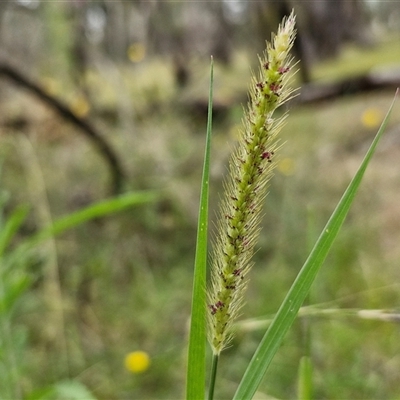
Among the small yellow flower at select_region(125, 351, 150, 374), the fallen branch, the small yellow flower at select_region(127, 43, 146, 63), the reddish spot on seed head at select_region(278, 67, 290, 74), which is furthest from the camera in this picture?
the small yellow flower at select_region(127, 43, 146, 63)

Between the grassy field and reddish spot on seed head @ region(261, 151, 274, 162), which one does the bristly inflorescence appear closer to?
reddish spot on seed head @ region(261, 151, 274, 162)

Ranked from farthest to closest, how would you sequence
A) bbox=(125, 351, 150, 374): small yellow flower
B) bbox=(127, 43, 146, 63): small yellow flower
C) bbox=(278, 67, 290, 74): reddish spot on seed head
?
bbox=(127, 43, 146, 63): small yellow flower, bbox=(125, 351, 150, 374): small yellow flower, bbox=(278, 67, 290, 74): reddish spot on seed head

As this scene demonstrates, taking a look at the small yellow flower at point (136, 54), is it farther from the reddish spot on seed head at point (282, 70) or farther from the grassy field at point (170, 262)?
the reddish spot on seed head at point (282, 70)

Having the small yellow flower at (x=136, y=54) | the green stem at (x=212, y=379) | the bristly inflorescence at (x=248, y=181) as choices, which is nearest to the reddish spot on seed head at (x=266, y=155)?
the bristly inflorescence at (x=248, y=181)

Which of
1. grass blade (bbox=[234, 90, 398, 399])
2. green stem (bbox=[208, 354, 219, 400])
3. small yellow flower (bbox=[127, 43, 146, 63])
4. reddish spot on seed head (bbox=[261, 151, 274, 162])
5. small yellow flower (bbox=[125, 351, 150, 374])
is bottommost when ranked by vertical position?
small yellow flower (bbox=[125, 351, 150, 374])

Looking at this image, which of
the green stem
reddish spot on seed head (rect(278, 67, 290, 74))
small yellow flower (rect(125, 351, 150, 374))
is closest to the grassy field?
small yellow flower (rect(125, 351, 150, 374))

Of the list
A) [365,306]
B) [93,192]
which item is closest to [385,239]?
[365,306]

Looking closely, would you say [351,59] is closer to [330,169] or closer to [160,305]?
[330,169]
